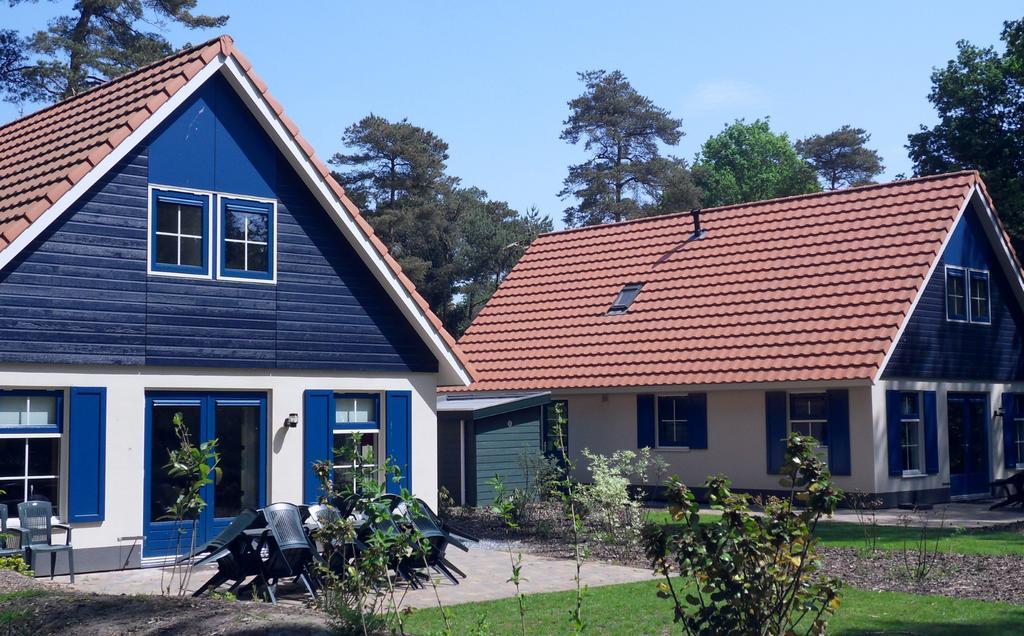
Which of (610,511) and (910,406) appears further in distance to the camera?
(910,406)

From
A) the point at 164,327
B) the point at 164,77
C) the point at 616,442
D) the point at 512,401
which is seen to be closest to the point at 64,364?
the point at 164,327

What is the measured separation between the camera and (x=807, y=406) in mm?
23406

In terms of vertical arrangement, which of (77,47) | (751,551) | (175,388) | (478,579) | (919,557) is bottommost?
(478,579)

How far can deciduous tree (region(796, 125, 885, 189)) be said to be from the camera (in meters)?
76.7

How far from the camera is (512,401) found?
22.3 m

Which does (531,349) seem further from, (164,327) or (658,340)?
(164,327)

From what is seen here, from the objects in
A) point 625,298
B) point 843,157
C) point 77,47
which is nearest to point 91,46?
point 77,47

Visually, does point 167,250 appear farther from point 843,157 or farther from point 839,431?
point 843,157

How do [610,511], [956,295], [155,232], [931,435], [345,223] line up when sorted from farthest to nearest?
[956,295] < [931,435] < [610,511] < [345,223] < [155,232]

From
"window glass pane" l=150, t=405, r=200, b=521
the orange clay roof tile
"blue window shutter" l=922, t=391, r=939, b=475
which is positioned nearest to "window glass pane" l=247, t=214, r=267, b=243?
"window glass pane" l=150, t=405, r=200, b=521

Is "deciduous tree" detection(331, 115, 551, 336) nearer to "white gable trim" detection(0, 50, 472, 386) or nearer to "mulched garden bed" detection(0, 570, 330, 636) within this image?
"white gable trim" detection(0, 50, 472, 386)

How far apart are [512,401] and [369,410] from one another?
184 inches

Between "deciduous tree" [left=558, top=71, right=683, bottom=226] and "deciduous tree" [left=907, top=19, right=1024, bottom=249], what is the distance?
23338 mm

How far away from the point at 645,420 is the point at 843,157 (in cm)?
5649
